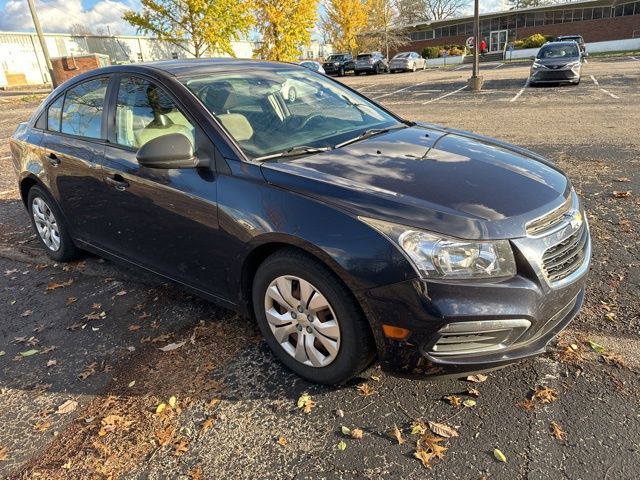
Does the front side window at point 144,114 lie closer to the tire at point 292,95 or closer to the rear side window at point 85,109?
the rear side window at point 85,109

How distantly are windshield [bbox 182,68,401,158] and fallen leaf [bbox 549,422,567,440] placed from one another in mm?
1945

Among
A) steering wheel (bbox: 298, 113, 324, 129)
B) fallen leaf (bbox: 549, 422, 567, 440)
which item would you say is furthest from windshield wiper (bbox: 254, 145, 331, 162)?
fallen leaf (bbox: 549, 422, 567, 440)

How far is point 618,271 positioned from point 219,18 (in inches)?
989

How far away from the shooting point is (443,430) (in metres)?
2.41

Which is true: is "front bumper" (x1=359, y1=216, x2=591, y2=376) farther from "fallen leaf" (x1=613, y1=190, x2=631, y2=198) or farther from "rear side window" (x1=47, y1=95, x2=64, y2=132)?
"fallen leaf" (x1=613, y1=190, x2=631, y2=198)

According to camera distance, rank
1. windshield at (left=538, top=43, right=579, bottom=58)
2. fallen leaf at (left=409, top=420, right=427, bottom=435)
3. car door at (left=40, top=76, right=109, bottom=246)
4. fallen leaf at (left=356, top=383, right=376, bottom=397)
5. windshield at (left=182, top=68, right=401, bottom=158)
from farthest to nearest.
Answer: windshield at (left=538, top=43, right=579, bottom=58) < car door at (left=40, top=76, right=109, bottom=246) < windshield at (left=182, top=68, right=401, bottom=158) < fallen leaf at (left=356, top=383, right=376, bottom=397) < fallen leaf at (left=409, top=420, right=427, bottom=435)

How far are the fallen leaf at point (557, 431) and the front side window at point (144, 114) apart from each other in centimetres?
257

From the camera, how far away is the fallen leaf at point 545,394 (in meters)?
2.55

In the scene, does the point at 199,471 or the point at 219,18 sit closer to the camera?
the point at 199,471

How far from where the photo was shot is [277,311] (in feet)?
9.14

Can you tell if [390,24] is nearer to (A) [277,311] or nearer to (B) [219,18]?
(B) [219,18]

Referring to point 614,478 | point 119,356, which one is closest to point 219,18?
point 119,356

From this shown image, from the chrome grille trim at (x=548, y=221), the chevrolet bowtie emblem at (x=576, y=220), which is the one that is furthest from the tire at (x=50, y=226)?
the chevrolet bowtie emblem at (x=576, y=220)

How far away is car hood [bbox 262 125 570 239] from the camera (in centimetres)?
229
